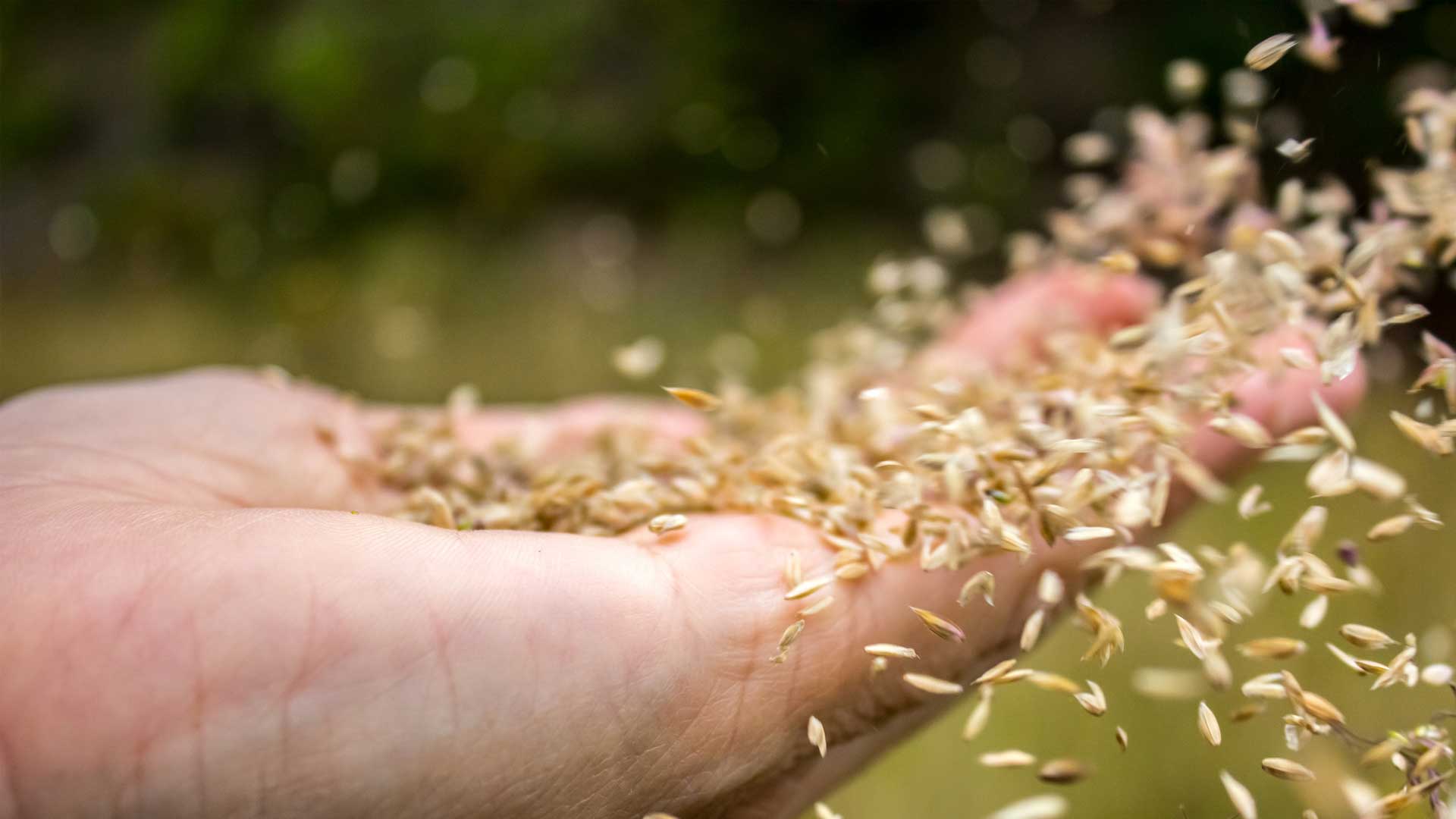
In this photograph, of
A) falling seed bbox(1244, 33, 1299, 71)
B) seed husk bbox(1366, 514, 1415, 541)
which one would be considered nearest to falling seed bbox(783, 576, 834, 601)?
seed husk bbox(1366, 514, 1415, 541)

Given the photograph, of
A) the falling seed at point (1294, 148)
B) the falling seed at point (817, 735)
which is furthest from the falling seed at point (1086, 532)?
the falling seed at point (1294, 148)

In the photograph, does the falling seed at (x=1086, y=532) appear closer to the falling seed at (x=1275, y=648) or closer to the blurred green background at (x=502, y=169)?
the falling seed at (x=1275, y=648)

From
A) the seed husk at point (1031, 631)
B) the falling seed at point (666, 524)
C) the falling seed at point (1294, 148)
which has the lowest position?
the seed husk at point (1031, 631)

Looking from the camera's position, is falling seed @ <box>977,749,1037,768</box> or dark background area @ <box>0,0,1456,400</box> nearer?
falling seed @ <box>977,749,1037,768</box>

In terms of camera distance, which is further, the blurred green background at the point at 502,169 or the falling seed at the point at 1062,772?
the blurred green background at the point at 502,169

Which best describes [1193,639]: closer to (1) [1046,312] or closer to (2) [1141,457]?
(2) [1141,457]

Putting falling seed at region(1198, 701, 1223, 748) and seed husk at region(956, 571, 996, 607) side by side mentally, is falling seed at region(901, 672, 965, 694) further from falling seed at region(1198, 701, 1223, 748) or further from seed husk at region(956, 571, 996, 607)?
falling seed at region(1198, 701, 1223, 748)

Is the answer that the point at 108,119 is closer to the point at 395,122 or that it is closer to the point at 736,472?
the point at 395,122

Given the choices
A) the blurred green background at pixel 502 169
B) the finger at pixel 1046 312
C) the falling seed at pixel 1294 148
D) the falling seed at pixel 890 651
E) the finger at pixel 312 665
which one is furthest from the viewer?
the blurred green background at pixel 502 169
